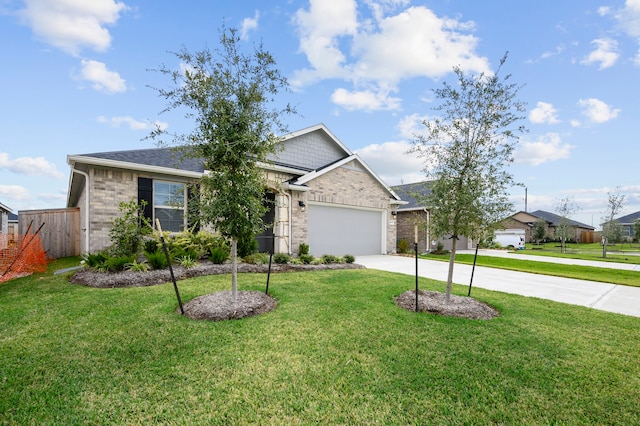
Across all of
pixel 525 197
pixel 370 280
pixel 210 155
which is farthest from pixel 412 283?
pixel 525 197

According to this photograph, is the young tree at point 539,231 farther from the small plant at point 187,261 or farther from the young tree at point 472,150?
the small plant at point 187,261

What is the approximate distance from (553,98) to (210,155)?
11381 mm

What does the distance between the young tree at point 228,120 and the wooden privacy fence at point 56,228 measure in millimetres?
10313

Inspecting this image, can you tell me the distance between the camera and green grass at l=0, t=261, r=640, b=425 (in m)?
2.38

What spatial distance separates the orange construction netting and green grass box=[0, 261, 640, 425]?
10.9ft

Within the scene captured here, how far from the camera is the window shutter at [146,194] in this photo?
29.0 feet

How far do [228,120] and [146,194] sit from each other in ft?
19.6

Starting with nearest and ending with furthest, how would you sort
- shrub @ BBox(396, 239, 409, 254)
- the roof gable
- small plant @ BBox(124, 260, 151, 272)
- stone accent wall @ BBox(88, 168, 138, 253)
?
small plant @ BBox(124, 260, 151, 272), stone accent wall @ BBox(88, 168, 138, 253), the roof gable, shrub @ BBox(396, 239, 409, 254)

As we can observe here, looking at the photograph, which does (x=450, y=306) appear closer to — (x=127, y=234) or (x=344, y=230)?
(x=127, y=234)

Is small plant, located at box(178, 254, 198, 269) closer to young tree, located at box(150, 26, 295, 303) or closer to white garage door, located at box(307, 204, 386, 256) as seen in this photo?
young tree, located at box(150, 26, 295, 303)

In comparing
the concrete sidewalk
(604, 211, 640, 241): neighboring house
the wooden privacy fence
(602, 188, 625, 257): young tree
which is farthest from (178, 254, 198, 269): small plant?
(604, 211, 640, 241): neighboring house

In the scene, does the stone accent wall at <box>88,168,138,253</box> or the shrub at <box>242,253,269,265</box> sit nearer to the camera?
the stone accent wall at <box>88,168,138,253</box>

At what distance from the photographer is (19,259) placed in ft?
24.7

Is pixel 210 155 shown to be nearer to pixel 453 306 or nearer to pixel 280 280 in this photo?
pixel 280 280
